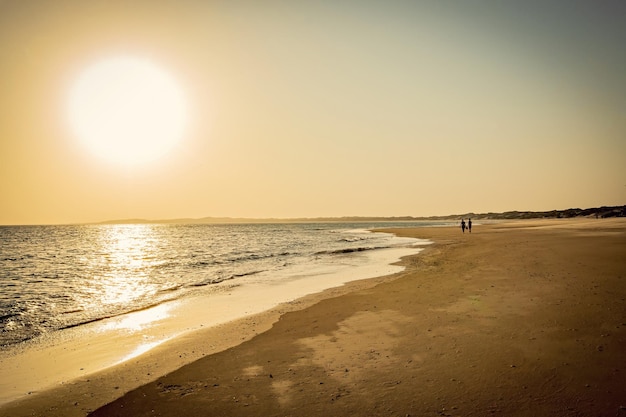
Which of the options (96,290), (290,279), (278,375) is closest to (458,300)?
(278,375)

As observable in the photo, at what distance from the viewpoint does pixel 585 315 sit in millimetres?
9719

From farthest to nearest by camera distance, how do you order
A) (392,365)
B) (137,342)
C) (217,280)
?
(217,280) → (137,342) → (392,365)

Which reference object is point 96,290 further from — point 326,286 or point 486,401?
point 486,401

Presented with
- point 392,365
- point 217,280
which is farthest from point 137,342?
point 217,280

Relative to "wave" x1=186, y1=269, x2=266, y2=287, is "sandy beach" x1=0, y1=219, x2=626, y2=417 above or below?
above

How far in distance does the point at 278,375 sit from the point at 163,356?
3.72 metres

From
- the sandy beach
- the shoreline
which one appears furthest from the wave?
the sandy beach

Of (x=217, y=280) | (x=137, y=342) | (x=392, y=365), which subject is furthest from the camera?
(x=217, y=280)

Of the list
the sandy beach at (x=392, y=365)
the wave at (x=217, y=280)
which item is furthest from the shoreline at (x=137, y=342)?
the wave at (x=217, y=280)

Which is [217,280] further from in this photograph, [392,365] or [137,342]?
[392,365]

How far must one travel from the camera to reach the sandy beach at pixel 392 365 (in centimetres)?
580

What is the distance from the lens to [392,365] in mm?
7297

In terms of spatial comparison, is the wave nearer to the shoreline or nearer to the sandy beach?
the shoreline

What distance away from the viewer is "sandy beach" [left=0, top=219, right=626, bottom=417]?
5.80m
